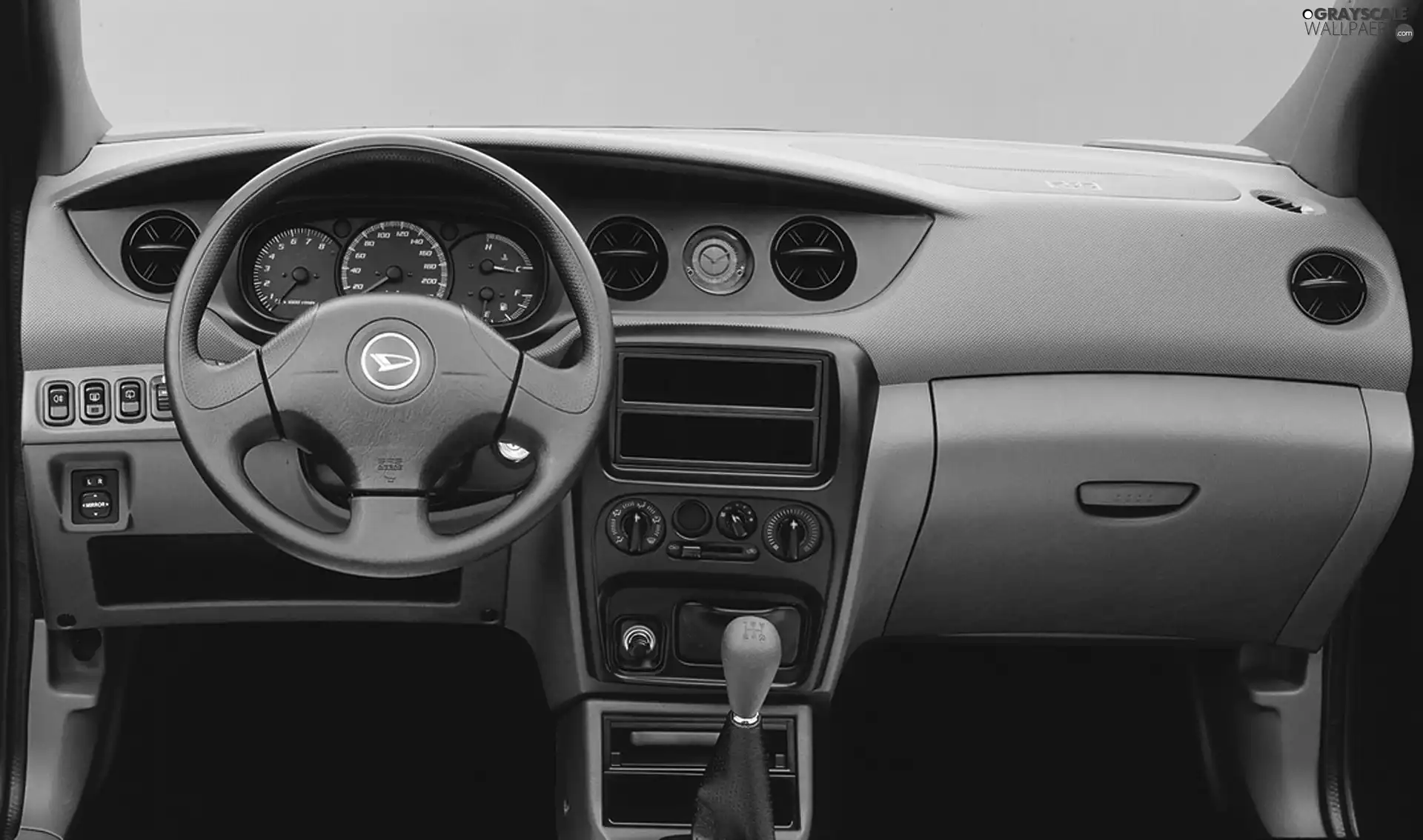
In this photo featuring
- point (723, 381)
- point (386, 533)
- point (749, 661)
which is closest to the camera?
point (386, 533)

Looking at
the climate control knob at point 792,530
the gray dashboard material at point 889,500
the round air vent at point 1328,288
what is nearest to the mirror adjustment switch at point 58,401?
the climate control knob at point 792,530

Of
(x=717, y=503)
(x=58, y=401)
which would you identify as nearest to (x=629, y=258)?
(x=717, y=503)

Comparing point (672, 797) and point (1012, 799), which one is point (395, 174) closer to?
point (672, 797)

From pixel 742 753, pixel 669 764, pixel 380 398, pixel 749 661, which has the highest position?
pixel 380 398

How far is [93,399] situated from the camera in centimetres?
190

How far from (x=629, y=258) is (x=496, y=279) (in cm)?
21

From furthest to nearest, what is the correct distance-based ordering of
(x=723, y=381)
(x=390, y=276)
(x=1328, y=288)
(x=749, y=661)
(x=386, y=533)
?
1. (x=1328, y=288)
2. (x=723, y=381)
3. (x=390, y=276)
4. (x=749, y=661)
5. (x=386, y=533)

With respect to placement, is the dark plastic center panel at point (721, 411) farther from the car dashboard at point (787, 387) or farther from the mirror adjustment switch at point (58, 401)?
the mirror adjustment switch at point (58, 401)

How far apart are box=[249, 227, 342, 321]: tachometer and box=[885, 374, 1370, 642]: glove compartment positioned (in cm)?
93

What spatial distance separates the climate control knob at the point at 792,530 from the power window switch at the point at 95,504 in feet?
3.28

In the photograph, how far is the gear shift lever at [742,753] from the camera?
1.76 metres

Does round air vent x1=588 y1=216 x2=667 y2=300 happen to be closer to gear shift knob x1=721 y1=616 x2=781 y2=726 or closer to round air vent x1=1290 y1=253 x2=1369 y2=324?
gear shift knob x1=721 y1=616 x2=781 y2=726

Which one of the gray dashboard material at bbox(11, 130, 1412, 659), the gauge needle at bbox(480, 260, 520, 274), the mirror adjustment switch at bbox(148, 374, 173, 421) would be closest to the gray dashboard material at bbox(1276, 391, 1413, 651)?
the gray dashboard material at bbox(11, 130, 1412, 659)

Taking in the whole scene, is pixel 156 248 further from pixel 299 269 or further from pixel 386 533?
pixel 386 533
